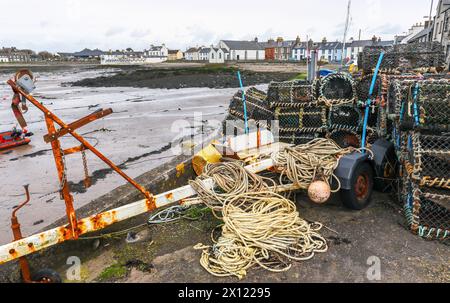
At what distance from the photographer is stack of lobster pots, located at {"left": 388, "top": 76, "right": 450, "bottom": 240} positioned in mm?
3750

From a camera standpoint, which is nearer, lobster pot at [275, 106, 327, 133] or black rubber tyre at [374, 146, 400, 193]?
black rubber tyre at [374, 146, 400, 193]

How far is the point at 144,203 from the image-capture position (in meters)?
3.74

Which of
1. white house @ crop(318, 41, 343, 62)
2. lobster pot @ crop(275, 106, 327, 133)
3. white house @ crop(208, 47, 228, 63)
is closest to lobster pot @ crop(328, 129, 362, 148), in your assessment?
lobster pot @ crop(275, 106, 327, 133)

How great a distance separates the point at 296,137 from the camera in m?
6.71

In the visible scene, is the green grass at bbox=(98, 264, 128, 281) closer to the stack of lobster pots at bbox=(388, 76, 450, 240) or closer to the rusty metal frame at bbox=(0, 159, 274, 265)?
the rusty metal frame at bbox=(0, 159, 274, 265)

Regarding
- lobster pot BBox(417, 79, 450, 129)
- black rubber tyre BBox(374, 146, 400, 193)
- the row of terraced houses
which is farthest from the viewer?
the row of terraced houses

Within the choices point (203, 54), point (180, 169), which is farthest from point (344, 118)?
point (203, 54)

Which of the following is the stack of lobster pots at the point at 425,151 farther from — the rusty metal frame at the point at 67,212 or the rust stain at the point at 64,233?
the rust stain at the point at 64,233

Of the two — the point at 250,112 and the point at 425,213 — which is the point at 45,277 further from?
the point at 250,112

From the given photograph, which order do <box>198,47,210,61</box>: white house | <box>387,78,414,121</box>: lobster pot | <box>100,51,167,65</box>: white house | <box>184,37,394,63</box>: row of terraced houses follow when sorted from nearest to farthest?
<box>387,78,414,121</box>: lobster pot → <box>184,37,394,63</box>: row of terraced houses → <box>198,47,210,61</box>: white house → <box>100,51,167,65</box>: white house

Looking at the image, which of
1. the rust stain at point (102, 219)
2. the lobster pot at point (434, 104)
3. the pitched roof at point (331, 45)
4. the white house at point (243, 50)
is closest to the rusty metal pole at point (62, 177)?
the rust stain at point (102, 219)

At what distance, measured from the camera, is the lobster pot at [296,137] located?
21.6ft

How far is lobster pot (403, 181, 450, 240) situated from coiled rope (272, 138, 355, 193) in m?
0.86
